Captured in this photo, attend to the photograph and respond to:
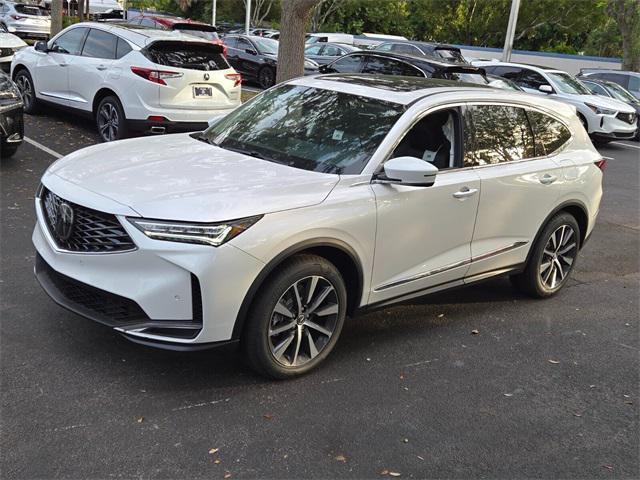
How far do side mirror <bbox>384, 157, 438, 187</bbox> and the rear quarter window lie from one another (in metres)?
5.94

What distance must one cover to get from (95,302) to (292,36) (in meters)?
7.47

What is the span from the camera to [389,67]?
1269 cm

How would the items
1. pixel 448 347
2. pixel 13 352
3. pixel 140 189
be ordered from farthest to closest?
pixel 448 347
pixel 13 352
pixel 140 189

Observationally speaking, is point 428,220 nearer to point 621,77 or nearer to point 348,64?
point 348,64

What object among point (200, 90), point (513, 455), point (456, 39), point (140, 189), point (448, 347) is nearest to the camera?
point (513, 455)

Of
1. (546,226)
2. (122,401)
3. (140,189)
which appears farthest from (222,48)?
(122,401)

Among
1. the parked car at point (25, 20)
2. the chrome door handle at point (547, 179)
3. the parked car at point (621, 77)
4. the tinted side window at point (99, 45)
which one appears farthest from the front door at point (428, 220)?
the parked car at point (25, 20)

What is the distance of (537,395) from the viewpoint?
13.5 feet

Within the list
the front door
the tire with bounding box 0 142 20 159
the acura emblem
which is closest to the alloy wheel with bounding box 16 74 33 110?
the tire with bounding box 0 142 20 159

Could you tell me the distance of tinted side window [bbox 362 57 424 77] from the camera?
473 inches

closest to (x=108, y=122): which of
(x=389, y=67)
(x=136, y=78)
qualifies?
(x=136, y=78)

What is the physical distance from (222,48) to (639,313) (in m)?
6.67

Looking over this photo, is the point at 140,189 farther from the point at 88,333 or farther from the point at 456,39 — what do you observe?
the point at 456,39

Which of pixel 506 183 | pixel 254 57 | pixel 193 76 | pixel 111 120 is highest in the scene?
pixel 193 76
